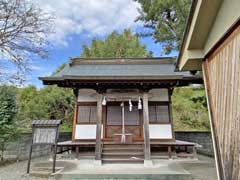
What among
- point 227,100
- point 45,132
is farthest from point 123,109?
point 227,100

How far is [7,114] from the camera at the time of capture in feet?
22.9

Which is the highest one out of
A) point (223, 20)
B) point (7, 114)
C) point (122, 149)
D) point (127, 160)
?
point (223, 20)

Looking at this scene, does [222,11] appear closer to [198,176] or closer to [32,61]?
[198,176]

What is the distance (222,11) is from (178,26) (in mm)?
10314

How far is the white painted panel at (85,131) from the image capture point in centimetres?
745

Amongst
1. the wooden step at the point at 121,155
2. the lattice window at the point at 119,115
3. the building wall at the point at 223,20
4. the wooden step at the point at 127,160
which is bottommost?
the wooden step at the point at 127,160

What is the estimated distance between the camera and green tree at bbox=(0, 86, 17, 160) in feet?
22.1

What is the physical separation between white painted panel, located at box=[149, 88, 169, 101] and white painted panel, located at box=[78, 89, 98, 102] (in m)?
2.44

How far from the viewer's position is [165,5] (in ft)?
41.4

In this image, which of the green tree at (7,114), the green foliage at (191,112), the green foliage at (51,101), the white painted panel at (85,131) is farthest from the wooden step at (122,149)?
the green foliage at (191,112)

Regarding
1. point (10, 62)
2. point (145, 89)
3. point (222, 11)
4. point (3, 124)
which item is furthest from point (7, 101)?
point (222, 11)

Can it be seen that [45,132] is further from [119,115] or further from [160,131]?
[160,131]

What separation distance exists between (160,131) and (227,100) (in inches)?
214

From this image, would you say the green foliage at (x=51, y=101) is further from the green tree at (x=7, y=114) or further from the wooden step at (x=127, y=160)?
the wooden step at (x=127, y=160)
